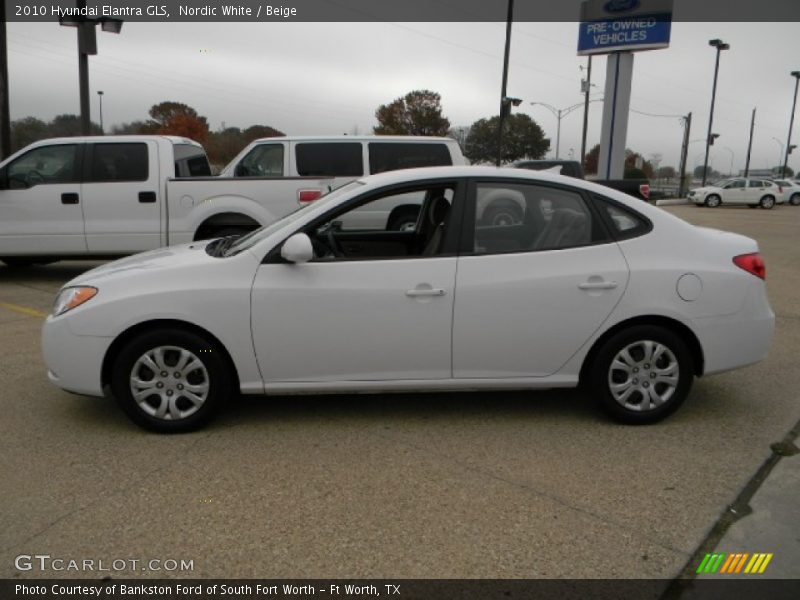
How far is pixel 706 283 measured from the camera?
4.05m

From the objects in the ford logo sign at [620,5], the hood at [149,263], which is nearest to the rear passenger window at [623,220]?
the hood at [149,263]

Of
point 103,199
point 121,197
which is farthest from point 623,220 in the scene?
point 103,199

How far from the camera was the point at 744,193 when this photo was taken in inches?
1391

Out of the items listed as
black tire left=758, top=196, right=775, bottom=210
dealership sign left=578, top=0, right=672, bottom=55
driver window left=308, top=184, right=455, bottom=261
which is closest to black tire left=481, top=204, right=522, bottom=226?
driver window left=308, top=184, right=455, bottom=261

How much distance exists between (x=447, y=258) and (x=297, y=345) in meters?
1.04

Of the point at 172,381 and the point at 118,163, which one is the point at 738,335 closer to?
the point at 172,381

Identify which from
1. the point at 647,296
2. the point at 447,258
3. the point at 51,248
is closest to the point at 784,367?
the point at 647,296

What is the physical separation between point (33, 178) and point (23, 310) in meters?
2.31

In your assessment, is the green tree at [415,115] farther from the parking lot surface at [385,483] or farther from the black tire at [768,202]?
the parking lot surface at [385,483]

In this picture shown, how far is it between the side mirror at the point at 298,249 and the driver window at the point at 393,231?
0.16 m

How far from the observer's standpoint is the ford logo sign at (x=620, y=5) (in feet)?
76.2
